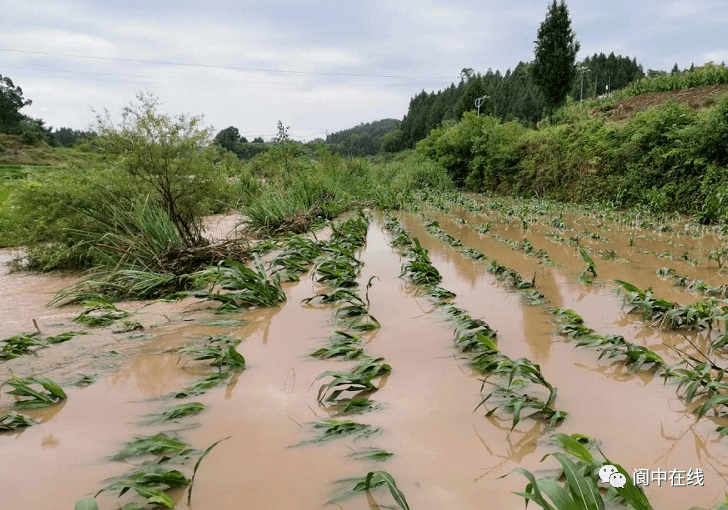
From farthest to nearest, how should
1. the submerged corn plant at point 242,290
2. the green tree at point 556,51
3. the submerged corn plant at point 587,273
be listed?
the green tree at point 556,51 < the submerged corn plant at point 587,273 < the submerged corn plant at point 242,290

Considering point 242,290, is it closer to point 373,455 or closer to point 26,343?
point 26,343

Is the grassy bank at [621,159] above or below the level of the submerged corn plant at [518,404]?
above

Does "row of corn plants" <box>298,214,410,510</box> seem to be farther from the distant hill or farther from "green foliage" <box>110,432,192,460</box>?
the distant hill

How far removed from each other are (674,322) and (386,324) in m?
1.87

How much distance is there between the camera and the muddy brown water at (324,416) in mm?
1689

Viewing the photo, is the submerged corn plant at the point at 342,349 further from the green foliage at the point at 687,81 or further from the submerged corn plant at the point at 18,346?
the green foliage at the point at 687,81

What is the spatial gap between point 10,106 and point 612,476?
67.4 metres

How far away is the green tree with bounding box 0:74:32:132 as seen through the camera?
170 ft

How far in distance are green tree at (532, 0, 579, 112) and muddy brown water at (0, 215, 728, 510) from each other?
24222 mm

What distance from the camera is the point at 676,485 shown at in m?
1.63

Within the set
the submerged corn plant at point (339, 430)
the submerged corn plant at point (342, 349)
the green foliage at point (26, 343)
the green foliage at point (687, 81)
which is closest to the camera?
the submerged corn plant at point (339, 430)

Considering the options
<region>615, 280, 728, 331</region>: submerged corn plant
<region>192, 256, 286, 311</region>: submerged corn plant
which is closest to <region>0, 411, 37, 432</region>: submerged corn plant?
<region>192, 256, 286, 311</region>: submerged corn plant

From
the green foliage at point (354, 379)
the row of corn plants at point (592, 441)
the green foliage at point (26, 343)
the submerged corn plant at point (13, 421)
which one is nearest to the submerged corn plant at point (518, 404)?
the row of corn plants at point (592, 441)

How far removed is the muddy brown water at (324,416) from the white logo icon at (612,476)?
23 cm
